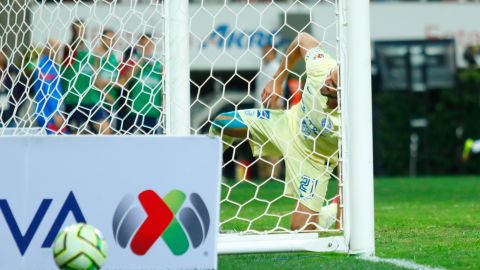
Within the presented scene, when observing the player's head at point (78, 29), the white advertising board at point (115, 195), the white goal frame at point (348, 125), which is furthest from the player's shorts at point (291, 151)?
the white advertising board at point (115, 195)

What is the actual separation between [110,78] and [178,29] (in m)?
2.65

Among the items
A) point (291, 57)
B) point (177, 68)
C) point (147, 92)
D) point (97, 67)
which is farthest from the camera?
point (147, 92)

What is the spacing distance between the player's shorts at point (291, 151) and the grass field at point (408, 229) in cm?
48

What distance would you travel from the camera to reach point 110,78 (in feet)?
27.7

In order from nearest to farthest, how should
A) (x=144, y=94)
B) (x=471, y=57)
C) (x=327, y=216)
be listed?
(x=327, y=216) → (x=144, y=94) → (x=471, y=57)

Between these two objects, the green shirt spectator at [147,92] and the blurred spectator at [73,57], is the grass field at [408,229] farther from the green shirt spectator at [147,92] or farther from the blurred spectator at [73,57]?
the blurred spectator at [73,57]

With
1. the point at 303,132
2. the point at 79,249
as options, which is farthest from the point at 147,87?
the point at 79,249

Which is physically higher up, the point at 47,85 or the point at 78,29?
the point at 78,29

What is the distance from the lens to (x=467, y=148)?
20812 mm

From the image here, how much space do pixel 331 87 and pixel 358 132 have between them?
0.61 m

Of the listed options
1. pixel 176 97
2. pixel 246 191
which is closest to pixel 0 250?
pixel 176 97

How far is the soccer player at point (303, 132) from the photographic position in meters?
6.77

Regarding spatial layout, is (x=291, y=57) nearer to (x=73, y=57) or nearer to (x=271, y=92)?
(x=271, y=92)

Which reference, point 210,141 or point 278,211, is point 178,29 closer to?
point 210,141
